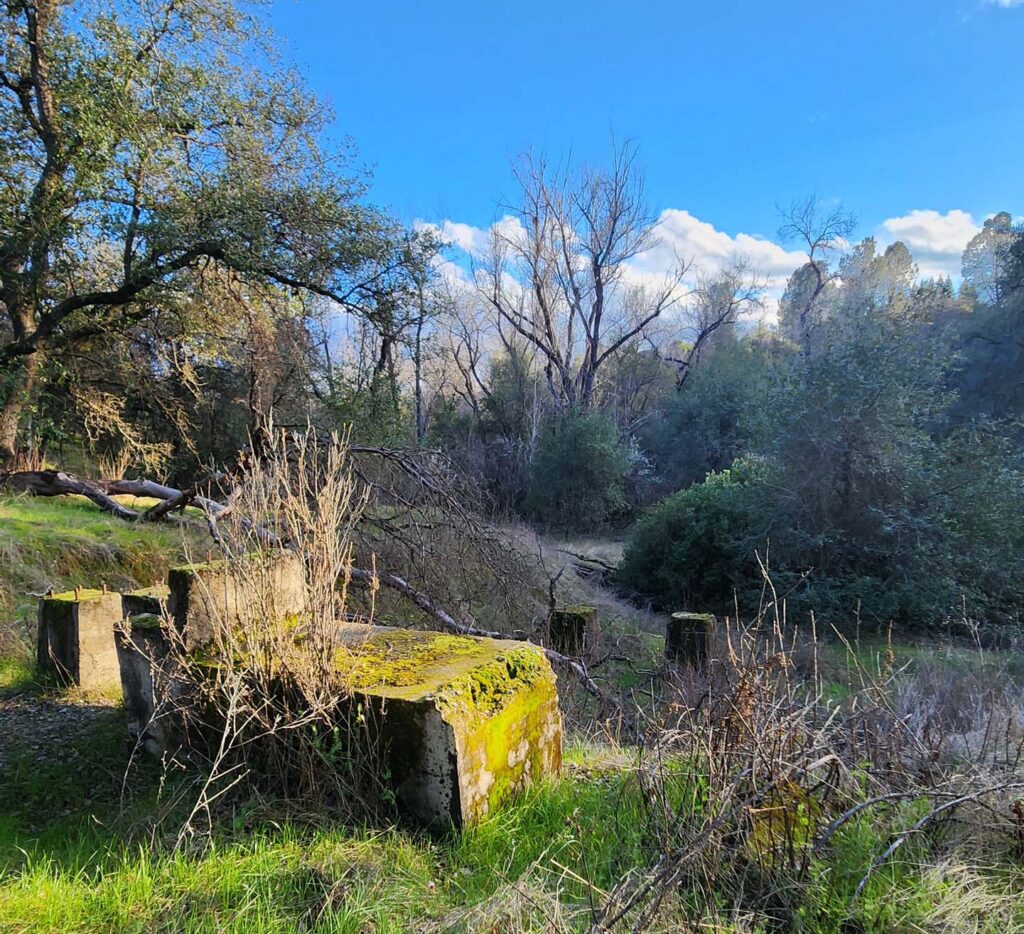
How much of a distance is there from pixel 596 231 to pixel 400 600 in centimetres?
2207

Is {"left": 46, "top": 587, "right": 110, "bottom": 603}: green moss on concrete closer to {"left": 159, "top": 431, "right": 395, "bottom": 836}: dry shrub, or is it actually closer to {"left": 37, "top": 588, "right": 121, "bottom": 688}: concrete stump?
{"left": 37, "top": 588, "right": 121, "bottom": 688}: concrete stump

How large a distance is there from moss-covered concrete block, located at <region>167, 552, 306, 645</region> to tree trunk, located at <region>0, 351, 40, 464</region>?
25.4 ft

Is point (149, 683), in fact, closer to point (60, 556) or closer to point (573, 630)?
point (60, 556)

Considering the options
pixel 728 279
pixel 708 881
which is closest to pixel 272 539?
pixel 708 881

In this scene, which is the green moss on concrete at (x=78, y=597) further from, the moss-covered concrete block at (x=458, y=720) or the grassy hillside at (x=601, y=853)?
the moss-covered concrete block at (x=458, y=720)

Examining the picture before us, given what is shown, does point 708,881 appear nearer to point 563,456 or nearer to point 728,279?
point 563,456

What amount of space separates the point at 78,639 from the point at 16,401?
256 inches

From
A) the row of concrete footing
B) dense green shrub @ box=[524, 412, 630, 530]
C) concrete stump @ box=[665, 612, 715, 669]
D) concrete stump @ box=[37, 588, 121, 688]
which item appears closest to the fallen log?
concrete stump @ box=[665, 612, 715, 669]

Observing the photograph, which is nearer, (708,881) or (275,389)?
(708,881)

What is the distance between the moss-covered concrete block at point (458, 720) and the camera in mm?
2434

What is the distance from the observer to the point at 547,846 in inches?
91.1

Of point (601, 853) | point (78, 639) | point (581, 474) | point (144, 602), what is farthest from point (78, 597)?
point (581, 474)

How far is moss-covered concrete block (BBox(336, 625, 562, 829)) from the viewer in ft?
7.98

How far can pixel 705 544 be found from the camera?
484 inches
